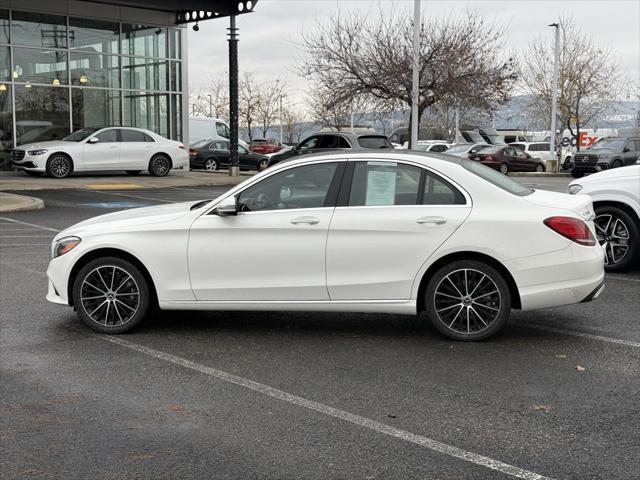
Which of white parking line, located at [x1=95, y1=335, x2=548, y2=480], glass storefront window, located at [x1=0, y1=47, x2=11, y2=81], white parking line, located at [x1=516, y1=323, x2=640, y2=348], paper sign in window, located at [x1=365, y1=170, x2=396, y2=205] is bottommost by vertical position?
white parking line, located at [x1=95, y1=335, x2=548, y2=480]

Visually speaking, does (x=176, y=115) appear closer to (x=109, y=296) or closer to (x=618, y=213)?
(x=618, y=213)

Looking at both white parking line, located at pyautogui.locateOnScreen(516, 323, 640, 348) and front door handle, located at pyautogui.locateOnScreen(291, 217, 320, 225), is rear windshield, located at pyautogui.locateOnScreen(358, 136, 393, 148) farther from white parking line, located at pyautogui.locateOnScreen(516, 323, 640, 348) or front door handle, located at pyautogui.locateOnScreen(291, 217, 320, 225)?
front door handle, located at pyautogui.locateOnScreen(291, 217, 320, 225)

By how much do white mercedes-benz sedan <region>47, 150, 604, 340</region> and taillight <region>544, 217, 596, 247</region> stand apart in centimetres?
1

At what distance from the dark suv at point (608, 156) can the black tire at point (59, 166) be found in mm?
21060

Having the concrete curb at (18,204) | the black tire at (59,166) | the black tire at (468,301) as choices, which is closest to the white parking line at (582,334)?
the black tire at (468,301)

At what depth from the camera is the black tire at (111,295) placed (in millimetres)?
6645

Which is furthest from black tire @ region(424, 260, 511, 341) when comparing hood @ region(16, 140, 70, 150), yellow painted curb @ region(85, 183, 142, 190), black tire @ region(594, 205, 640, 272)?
hood @ region(16, 140, 70, 150)

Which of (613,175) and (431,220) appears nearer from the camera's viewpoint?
→ (431,220)

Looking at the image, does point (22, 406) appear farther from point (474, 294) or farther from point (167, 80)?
point (167, 80)

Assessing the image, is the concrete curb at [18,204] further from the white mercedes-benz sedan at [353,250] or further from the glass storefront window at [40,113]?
the white mercedes-benz sedan at [353,250]

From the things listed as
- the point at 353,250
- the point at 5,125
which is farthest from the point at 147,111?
the point at 353,250

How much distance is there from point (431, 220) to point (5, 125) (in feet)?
73.4

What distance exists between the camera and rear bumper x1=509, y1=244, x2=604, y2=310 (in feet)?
20.5

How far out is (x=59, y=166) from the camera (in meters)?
23.6
